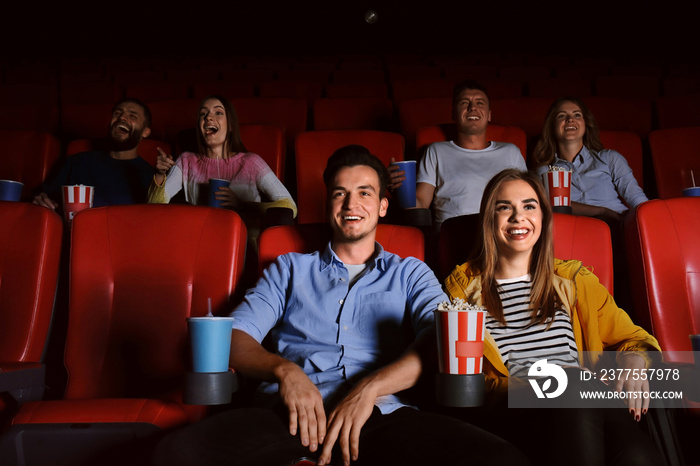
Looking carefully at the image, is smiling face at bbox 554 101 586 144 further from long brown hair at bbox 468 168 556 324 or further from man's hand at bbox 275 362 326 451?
man's hand at bbox 275 362 326 451

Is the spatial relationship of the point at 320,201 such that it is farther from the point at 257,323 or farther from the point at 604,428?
the point at 604,428

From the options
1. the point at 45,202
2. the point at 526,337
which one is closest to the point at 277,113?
the point at 45,202

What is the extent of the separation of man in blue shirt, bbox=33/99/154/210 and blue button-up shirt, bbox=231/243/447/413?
111cm

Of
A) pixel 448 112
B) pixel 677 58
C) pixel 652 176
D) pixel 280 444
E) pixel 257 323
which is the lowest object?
pixel 280 444

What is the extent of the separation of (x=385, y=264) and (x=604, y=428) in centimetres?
48

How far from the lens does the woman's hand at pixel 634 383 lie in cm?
87

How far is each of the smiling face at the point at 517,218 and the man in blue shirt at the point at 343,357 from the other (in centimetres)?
19

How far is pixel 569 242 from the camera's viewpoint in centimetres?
121

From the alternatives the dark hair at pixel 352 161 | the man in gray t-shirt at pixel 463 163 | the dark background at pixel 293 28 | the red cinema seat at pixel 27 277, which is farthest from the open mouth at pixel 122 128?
the dark background at pixel 293 28

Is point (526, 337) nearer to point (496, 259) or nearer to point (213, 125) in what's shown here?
point (496, 259)

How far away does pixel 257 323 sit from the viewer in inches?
40.4

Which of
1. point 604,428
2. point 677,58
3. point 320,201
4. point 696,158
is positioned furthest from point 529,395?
point 677,58

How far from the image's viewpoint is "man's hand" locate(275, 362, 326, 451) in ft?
2.72

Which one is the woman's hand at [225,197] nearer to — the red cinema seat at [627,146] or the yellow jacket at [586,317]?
the yellow jacket at [586,317]
